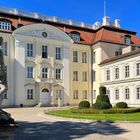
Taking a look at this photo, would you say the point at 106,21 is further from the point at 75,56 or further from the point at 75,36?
the point at 75,56

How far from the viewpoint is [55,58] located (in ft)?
129

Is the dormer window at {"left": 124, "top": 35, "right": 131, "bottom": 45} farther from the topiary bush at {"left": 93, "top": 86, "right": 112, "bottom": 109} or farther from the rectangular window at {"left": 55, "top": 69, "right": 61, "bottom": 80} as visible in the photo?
the topiary bush at {"left": 93, "top": 86, "right": 112, "bottom": 109}

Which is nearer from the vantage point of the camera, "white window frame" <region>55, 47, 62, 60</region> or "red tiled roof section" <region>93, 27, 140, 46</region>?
"white window frame" <region>55, 47, 62, 60</region>

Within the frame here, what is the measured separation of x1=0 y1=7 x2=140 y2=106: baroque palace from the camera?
3549cm

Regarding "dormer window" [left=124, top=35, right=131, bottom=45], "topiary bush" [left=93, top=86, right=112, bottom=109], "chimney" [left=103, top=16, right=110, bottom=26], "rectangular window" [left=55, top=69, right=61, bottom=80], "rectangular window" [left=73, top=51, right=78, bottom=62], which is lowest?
"topiary bush" [left=93, top=86, right=112, bottom=109]

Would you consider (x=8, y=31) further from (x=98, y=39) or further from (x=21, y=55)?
(x=98, y=39)

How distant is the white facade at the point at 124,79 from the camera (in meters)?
33.2

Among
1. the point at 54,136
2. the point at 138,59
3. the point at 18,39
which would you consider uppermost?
the point at 18,39

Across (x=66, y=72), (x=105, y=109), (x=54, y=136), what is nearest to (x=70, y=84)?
(x=66, y=72)

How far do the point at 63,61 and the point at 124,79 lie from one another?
376 inches

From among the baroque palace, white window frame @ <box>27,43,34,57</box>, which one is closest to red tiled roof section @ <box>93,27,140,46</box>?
the baroque palace

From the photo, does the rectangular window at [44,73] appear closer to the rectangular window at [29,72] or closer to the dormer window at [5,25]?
the rectangular window at [29,72]

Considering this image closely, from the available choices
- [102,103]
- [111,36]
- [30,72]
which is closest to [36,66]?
[30,72]

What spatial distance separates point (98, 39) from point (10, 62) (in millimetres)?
13698
